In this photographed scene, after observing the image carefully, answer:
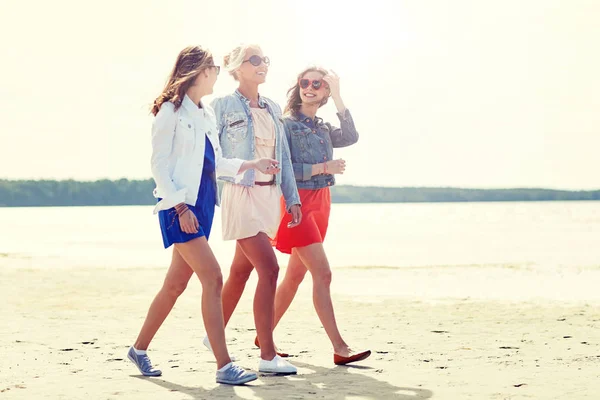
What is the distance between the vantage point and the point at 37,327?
9.58 meters

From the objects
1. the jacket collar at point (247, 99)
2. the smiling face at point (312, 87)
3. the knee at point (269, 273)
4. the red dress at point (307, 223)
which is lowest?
the knee at point (269, 273)

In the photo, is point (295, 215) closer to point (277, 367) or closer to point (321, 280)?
point (321, 280)

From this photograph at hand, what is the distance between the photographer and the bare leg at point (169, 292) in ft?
19.7

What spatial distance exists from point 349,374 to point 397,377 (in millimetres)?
341

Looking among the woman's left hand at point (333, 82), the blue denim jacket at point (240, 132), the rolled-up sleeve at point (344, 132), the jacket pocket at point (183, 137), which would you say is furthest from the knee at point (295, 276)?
the jacket pocket at point (183, 137)

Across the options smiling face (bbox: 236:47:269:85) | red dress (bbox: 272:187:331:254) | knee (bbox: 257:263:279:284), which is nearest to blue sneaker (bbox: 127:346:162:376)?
knee (bbox: 257:263:279:284)

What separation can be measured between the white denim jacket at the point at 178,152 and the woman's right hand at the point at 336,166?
1.18 metres

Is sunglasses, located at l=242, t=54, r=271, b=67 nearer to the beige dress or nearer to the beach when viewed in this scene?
the beige dress

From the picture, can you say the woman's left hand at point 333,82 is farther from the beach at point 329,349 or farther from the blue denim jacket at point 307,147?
the beach at point 329,349

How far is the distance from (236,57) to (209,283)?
1675 mm

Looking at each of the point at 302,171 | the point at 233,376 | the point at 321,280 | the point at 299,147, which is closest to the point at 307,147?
the point at 299,147

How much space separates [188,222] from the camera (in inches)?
223

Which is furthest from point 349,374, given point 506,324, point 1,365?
point 506,324

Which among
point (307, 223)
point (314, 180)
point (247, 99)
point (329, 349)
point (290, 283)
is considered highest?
point (247, 99)
